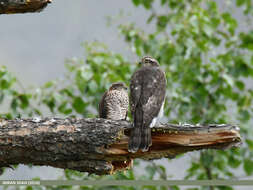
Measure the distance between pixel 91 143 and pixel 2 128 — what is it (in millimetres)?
753

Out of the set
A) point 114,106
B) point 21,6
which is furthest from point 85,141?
point 114,106

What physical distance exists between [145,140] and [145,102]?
81cm

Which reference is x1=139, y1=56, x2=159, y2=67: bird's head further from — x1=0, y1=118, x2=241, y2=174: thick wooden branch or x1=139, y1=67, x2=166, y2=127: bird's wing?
x1=0, y1=118, x2=241, y2=174: thick wooden branch

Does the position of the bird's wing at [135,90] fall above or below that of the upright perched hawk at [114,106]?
above

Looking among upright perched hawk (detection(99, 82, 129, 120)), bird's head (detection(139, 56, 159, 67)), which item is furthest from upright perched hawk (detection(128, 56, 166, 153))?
upright perched hawk (detection(99, 82, 129, 120))

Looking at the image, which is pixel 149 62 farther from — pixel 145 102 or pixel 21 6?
pixel 21 6

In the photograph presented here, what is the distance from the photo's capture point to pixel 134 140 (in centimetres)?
390

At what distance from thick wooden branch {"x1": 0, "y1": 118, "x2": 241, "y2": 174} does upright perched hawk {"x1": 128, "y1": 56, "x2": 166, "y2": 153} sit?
0.11 metres

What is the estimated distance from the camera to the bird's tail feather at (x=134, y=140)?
151 inches

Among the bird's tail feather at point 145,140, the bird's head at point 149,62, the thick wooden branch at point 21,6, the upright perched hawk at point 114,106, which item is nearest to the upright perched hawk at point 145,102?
the bird's tail feather at point 145,140

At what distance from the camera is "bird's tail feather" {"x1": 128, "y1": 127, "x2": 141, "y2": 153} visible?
3.84 m

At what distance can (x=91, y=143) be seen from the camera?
3938 mm

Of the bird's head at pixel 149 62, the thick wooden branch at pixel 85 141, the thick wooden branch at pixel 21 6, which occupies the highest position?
the thick wooden branch at pixel 21 6

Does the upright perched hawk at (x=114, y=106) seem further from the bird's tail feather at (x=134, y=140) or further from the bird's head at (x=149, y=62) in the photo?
the bird's tail feather at (x=134, y=140)
